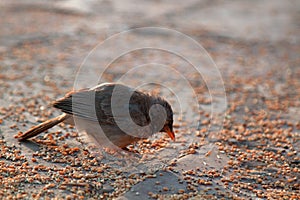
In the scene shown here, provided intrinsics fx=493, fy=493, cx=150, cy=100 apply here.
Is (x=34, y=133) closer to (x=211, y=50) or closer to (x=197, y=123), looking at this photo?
(x=197, y=123)

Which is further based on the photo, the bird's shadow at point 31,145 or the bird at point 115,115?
the bird's shadow at point 31,145

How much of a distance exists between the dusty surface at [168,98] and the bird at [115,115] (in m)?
0.30

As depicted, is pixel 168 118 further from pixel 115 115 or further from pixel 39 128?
pixel 39 128

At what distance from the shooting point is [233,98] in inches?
352

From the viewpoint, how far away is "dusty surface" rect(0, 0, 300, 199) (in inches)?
217

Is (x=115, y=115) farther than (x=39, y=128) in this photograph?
No

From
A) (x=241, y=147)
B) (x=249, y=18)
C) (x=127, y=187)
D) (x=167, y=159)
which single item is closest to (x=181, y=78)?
(x=241, y=147)

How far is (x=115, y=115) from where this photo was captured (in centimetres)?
602

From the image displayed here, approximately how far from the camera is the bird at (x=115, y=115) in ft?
19.5

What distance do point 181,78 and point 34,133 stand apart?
4.28m

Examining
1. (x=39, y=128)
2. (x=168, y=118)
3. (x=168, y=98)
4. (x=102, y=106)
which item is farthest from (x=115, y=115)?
A: (x=168, y=98)

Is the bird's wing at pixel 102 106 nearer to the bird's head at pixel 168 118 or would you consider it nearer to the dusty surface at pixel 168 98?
the bird's head at pixel 168 118

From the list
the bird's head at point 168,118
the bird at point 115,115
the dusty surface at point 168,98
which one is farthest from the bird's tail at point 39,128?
the bird's head at point 168,118

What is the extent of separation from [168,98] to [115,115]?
9.24 ft
